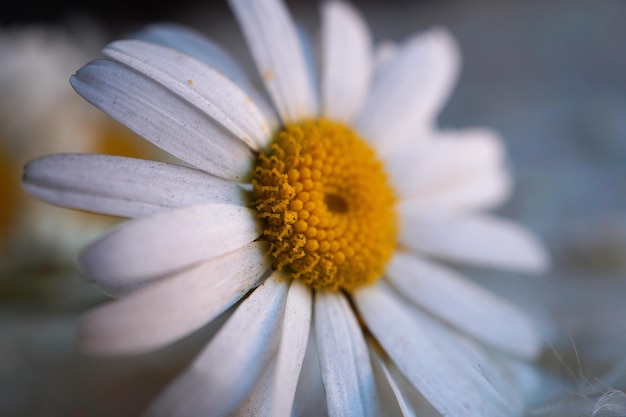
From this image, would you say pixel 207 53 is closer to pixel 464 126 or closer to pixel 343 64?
pixel 343 64

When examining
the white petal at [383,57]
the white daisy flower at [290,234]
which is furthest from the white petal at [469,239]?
the white petal at [383,57]

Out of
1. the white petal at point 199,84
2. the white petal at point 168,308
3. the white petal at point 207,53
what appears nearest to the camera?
the white petal at point 168,308

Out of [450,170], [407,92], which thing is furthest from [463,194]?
[407,92]

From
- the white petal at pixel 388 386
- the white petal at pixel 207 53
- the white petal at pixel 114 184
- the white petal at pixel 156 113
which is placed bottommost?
the white petal at pixel 388 386

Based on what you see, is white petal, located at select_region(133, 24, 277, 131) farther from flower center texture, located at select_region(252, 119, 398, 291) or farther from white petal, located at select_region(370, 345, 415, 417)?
white petal, located at select_region(370, 345, 415, 417)

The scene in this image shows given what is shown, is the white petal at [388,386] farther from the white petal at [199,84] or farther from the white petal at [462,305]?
the white petal at [199,84]
